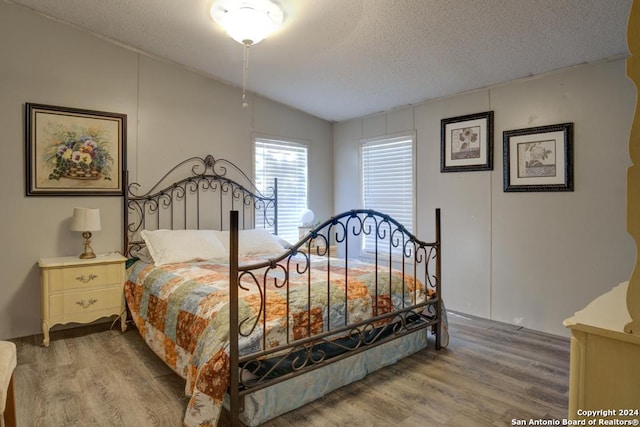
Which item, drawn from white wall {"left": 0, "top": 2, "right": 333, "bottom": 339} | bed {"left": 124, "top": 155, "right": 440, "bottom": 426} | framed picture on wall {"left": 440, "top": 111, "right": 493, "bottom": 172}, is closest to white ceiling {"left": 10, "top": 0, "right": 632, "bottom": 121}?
white wall {"left": 0, "top": 2, "right": 333, "bottom": 339}

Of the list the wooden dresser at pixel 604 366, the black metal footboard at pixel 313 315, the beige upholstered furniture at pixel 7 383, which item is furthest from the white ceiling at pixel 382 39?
the beige upholstered furniture at pixel 7 383

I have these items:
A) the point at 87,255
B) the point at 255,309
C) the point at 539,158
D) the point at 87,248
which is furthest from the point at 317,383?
the point at 539,158

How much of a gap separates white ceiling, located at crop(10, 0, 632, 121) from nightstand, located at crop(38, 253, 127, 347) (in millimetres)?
2075

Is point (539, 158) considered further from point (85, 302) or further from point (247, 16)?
point (85, 302)

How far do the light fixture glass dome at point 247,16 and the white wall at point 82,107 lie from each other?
1.45 meters

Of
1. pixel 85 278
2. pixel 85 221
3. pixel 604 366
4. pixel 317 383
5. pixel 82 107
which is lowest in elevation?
pixel 317 383

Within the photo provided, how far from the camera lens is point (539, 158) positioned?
344 cm

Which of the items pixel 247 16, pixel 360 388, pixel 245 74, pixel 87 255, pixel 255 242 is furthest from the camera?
pixel 245 74

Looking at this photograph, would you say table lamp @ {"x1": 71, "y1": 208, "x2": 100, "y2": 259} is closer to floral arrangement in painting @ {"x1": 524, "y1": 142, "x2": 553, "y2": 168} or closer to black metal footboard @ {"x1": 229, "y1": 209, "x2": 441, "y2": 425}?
black metal footboard @ {"x1": 229, "y1": 209, "x2": 441, "y2": 425}

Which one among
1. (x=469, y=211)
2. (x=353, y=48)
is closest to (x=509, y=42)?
(x=353, y=48)

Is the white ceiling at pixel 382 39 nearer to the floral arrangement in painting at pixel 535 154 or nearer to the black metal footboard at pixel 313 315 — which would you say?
the floral arrangement in painting at pixel 535 154

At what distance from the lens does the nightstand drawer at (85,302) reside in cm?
308

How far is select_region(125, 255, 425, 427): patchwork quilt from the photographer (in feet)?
6.11

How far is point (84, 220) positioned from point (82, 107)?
108 centimetres
